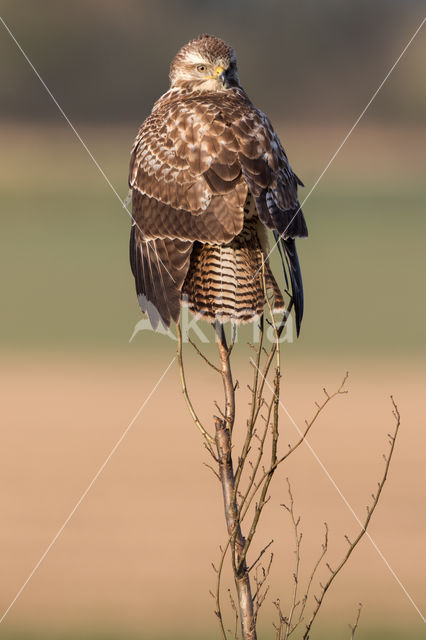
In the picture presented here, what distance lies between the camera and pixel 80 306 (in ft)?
72.2

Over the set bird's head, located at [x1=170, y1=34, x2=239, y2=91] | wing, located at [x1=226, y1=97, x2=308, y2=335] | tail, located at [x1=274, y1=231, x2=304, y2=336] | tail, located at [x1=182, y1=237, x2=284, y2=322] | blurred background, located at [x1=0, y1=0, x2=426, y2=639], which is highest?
blurred background, located at [x1=0, y1=0, x2=426, y2=639]

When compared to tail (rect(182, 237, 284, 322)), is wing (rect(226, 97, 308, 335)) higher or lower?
higher

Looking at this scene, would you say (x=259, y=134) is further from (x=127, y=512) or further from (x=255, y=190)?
(x=127, y=512)

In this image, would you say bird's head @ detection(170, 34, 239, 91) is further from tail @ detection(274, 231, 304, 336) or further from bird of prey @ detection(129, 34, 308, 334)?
tail @ detection(274, 231, 304, 336)

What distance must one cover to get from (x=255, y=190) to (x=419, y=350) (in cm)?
1404

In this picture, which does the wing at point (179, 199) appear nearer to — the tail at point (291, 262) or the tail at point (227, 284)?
the tail at point (227, 284)

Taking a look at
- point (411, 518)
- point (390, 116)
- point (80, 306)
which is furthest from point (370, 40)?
point (411, 518)

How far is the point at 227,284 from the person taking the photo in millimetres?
4496

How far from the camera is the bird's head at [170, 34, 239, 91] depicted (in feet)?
17.7

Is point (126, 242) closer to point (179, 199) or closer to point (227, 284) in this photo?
point (179, 199)

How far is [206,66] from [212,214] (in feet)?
3.72

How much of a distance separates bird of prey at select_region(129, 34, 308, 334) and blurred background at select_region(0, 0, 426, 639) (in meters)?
4.92

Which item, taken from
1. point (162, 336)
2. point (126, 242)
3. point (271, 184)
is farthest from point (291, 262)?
point (126, 242)

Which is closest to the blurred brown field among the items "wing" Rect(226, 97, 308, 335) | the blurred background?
the blurred background
